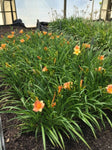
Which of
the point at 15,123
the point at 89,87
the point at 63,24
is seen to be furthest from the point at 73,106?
the point at 63,24

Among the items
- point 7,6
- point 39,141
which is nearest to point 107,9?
point 7,6

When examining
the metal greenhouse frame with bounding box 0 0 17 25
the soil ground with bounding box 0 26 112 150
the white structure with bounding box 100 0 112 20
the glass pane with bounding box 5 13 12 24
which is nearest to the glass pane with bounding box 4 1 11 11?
the metal greenhouse frame with bounding box 0 0 17 25

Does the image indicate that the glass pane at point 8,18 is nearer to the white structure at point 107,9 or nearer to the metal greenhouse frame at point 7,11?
the metal greenhouse frame at point 7,11

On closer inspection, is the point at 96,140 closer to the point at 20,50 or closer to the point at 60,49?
the point at 60,49

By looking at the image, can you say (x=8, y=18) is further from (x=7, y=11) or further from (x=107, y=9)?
(x=107, y=9)

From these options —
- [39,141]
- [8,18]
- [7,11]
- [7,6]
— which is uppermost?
[7,6]

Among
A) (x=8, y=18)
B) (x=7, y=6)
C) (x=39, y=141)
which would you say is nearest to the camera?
(x=39, y=141)

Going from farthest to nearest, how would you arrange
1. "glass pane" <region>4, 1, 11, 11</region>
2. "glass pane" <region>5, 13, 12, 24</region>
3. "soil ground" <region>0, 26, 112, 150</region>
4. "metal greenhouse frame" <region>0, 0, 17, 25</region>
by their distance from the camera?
"glass pane" <region>5, 13, 12, 24</region>, "glass pane" <region>4, 1, 11, 11</region>, "metal greenhouse frame" <region>0, 0, 17, 25</region>, "soil ground" <region>0, 26, 112, 150</region>

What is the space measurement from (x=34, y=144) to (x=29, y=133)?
12 centimetres

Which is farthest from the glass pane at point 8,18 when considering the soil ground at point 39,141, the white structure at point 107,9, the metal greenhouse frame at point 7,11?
the soil ground at point 39,141

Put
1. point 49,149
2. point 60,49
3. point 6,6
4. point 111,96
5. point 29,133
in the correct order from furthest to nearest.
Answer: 1. point 6,6
2. point 60,49
3. point 111,96
4. point 29,133
5. point 49,149

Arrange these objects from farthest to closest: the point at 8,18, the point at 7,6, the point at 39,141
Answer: the point at 8,18 → the point at 7,6 → the point at 39,141

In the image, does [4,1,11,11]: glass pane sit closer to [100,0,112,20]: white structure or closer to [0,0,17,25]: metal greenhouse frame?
[0,0,17,25]: metal greenhouse frame

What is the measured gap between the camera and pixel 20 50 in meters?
2.21
